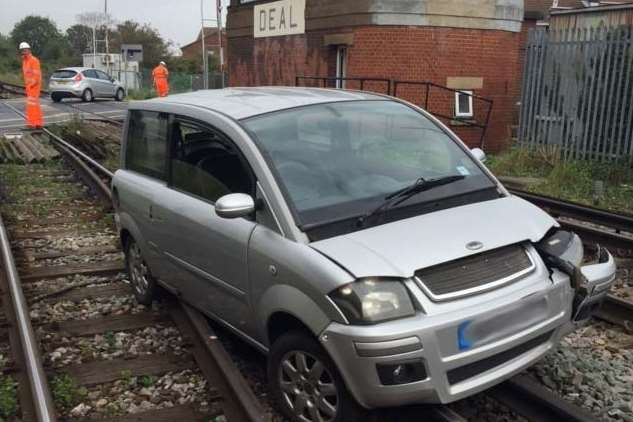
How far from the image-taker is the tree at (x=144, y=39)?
74.8 metres

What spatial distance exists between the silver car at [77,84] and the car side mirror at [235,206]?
32.1 metres

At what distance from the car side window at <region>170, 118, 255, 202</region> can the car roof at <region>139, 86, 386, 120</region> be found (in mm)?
185

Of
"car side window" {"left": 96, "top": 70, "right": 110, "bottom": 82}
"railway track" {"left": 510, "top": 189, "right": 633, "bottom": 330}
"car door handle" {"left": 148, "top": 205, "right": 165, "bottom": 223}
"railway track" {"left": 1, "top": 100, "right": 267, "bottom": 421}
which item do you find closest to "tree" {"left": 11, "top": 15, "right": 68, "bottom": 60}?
"car side window" {"left": 96, "top": 70, "right": 110, "bottom": 82}

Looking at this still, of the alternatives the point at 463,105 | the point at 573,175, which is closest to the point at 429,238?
the point at 573,175

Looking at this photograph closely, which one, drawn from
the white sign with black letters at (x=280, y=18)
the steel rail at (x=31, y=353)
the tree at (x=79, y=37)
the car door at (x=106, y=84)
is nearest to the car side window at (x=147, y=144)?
the steel rail at (x=31, y=353)

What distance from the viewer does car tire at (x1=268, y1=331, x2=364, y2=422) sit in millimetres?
3230

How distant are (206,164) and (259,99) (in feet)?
1.92

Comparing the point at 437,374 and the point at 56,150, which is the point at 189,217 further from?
the point at 56,150

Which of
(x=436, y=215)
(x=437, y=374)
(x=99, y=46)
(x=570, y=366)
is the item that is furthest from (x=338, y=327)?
(x=99, y=46)

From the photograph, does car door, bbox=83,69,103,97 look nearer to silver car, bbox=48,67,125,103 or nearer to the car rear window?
silver car, bbox=48,67,125,103

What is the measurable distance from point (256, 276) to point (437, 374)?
1177 millimetres

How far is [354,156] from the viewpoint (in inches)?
160

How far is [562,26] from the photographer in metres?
13.6

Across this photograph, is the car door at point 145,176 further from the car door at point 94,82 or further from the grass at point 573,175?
the car door at point 94,82
